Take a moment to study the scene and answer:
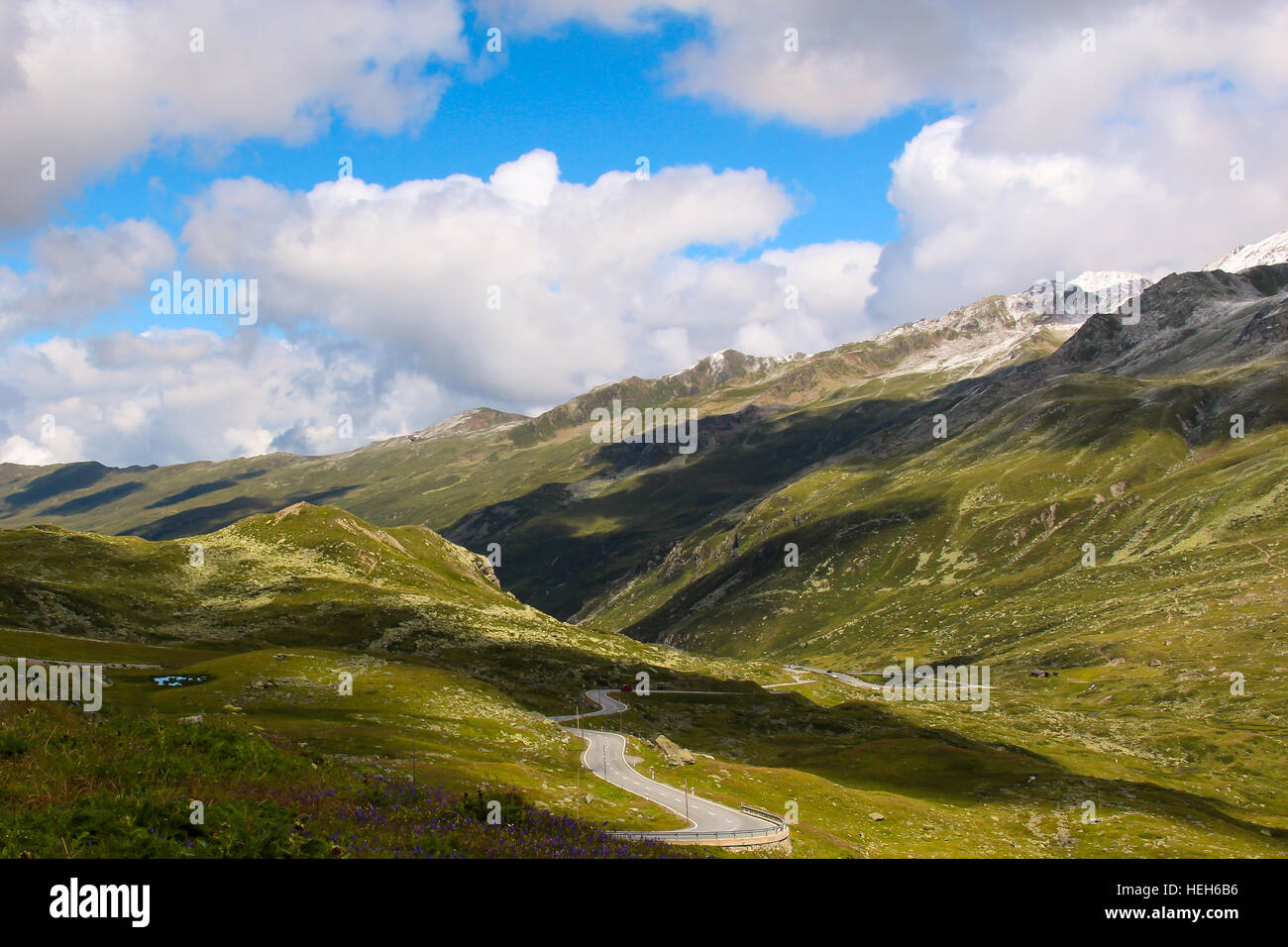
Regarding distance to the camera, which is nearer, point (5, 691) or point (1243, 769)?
point (5, 691)

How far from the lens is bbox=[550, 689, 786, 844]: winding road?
4750cm

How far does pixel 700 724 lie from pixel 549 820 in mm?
116169

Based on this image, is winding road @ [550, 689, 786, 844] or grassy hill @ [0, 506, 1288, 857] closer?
grassy hill @ [0, 506, 1288, 857]

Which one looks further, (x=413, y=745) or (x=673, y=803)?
(x=413, y=745)

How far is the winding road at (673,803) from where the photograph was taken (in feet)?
156

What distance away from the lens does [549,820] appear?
84.2 ft

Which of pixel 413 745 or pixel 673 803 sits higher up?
pixel 413 745

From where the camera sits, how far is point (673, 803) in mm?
60656
